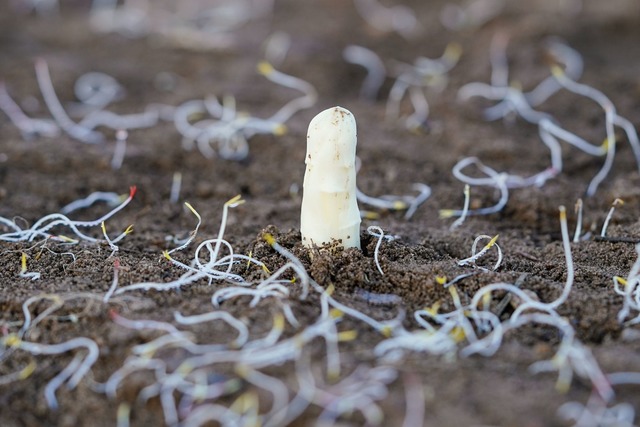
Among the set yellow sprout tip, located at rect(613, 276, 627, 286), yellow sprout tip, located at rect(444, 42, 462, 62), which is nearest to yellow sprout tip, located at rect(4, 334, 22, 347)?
yellow sprout tip, located at rect(613, 276, 627, 286)

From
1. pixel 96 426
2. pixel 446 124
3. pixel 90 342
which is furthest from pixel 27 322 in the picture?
pixel 446 124

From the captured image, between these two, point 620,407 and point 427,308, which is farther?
point 427,308

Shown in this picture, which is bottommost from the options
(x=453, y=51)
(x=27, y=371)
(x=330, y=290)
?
(x=27, y=371)

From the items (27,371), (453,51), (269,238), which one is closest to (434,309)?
(269,238)

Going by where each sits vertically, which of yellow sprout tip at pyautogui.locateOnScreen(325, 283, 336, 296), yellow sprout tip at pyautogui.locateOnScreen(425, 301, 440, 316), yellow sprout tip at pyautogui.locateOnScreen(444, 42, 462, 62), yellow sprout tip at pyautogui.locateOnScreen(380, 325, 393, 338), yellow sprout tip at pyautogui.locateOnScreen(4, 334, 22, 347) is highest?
yellow sprout tip at pyautogui.locateOnScreen(444, 42, 462, 62)

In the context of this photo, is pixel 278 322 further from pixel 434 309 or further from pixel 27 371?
pixel 27 371

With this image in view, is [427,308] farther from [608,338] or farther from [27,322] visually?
[27,322]

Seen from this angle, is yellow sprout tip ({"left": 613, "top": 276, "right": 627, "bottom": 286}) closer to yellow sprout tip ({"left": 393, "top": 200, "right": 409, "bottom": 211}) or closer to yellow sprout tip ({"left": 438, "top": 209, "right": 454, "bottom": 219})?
yellow sprout tip ({"left": 438, "top": 209, "right": 454, "bottom": 219})

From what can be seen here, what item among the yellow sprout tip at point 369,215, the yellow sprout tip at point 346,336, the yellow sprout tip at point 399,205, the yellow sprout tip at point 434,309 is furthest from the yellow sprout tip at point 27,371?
the yellow sprout tip at point 399,205
